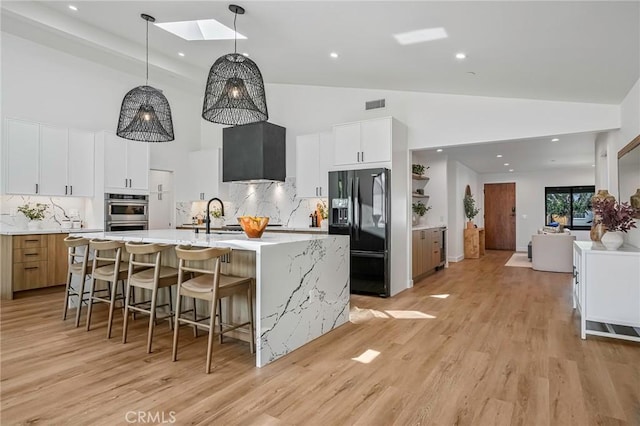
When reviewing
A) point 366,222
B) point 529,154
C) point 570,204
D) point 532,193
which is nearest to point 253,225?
point 366,222

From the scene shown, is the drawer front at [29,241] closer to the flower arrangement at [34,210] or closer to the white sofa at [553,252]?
the flower arrangement at [34,210]

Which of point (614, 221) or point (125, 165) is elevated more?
point (125, 165)

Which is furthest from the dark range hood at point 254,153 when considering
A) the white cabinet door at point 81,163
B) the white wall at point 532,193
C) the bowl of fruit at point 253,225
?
the white wall at point 532,193

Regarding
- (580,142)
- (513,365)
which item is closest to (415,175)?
(580,142)

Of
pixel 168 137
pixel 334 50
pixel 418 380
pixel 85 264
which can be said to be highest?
pixel 334 50

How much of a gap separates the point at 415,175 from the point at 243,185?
3.49 m

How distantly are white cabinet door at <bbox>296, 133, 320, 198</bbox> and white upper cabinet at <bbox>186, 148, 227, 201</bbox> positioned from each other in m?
1.89

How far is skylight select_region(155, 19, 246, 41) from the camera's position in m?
4.31

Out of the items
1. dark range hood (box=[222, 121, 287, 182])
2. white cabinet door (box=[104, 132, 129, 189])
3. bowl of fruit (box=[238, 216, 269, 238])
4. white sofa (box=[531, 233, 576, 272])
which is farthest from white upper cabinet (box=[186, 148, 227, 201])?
white sofa (box=[531, 233, 576, 272])

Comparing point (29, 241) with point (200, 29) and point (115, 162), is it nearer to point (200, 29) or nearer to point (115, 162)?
point (115, 162)

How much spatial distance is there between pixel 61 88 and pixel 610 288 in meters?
7.66

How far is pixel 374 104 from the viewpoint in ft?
19.4

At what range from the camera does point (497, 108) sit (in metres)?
4.99

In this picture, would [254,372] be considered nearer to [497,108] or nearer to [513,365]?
[513,365]
